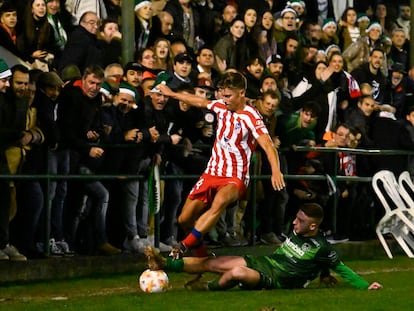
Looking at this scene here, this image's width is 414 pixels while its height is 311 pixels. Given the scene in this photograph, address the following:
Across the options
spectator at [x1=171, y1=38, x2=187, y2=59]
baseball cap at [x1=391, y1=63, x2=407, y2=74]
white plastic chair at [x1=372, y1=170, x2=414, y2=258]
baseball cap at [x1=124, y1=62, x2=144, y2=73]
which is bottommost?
white plastic chair at [x1=372, y1=170, x2=414, y2=258]

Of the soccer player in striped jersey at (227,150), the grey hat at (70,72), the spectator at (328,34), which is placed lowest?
the soccer player in striped jersey at (227,150)

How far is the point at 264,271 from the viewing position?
1367 centimetres

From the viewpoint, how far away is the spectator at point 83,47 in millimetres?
17266

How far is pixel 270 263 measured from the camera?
1376 centimetres

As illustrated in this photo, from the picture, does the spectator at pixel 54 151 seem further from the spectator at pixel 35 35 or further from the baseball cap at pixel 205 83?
the baseball cap at pixel 205 83

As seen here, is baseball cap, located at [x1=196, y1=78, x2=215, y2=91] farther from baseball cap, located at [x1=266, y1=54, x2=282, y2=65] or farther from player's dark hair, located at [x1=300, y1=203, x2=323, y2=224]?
player's dark hair, located at [x1=300, y1=203, x2=323, y2=224]

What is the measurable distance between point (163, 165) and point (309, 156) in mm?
3171

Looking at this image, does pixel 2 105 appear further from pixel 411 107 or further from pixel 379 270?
pixel 411 107

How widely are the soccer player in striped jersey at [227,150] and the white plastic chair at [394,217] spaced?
532 cm

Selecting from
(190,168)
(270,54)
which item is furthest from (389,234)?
(190,168)

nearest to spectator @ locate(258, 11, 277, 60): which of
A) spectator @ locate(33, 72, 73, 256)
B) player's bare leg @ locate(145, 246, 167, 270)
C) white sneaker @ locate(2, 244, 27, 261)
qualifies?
spectator @ locate(33, 72, 73, 256)

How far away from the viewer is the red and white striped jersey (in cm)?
1470

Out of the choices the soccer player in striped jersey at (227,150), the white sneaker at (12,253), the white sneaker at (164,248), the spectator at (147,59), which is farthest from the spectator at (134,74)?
the white sneaker at (12,253)

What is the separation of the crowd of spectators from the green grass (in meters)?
0.86
